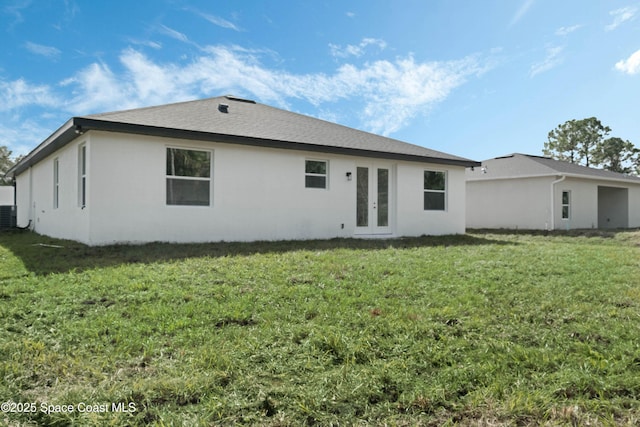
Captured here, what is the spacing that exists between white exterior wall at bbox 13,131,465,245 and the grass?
8.12 ft

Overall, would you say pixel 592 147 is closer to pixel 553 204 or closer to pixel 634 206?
pixel 634 206

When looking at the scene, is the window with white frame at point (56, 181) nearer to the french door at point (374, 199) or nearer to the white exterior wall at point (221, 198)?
the white exterior wall at point (221, 198)

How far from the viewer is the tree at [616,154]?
38062 millimetres

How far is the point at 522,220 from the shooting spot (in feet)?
59.2

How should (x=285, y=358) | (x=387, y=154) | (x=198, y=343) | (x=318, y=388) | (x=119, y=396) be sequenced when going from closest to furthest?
(x=119, y=396), (x=318, y=388), (x=285, y=358), (x=198, y=343), (x=387, y=154)

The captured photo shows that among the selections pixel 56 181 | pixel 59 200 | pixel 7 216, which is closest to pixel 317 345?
pixel 59 200

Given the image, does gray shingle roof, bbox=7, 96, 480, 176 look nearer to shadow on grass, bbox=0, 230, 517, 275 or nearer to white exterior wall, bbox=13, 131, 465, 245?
white exterior wall, bbox=13, 131, 465, 245

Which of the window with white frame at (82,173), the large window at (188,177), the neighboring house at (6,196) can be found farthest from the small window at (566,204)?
the neighboring house at (6,196)

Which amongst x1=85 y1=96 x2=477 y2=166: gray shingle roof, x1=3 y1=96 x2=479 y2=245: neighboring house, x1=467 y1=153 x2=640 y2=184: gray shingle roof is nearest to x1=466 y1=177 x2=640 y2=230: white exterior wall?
x1=467 y1=153 x2=640 y2=184: gray shingle roof

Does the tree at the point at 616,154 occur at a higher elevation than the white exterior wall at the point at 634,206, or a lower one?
higher

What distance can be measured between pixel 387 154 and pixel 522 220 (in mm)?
9883

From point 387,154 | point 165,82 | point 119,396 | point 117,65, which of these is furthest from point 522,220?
point 119,396

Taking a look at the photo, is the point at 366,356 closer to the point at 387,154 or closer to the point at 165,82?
the point at 387,154

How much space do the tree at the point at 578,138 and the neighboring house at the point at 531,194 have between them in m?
19.8
